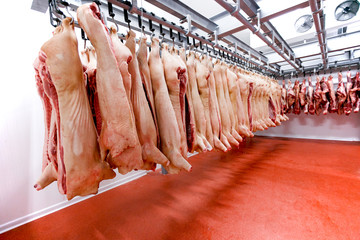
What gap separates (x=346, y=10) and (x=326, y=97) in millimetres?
2961

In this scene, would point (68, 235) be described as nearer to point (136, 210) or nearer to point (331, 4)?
point (136, 210)

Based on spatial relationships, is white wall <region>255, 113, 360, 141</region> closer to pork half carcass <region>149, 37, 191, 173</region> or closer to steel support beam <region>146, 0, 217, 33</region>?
steel support beam <region>146, 0, 217, 33</region>

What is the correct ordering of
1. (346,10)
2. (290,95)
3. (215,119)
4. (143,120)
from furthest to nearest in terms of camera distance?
(290,95)
(346,10)
(215,119)
(143,120)

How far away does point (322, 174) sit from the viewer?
256 centimetres

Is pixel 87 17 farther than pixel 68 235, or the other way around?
pixel 68 235

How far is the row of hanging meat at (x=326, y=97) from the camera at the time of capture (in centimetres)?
433

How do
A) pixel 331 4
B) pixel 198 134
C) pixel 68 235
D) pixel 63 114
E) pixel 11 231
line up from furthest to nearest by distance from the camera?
pixel 331 4 < pixel 11 231 < pixel 68 235 < pixel 198 134 < pixel 63 114

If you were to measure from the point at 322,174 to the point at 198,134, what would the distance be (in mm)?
2486

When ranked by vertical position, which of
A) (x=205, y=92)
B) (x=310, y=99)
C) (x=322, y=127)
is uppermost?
(x=310, y=99)

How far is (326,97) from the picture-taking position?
15.1 ft

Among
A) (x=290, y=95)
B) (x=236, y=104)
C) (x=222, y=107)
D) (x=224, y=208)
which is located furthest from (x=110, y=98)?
(x=290, y=95)

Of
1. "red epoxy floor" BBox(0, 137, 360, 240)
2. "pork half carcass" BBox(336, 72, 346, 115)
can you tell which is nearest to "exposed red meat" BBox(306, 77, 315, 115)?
"pork half carcass" BBox(336, 72, 346, 115)

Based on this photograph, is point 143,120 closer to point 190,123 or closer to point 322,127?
point 190,123

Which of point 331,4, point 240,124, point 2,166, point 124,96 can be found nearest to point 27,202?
point 2,166
